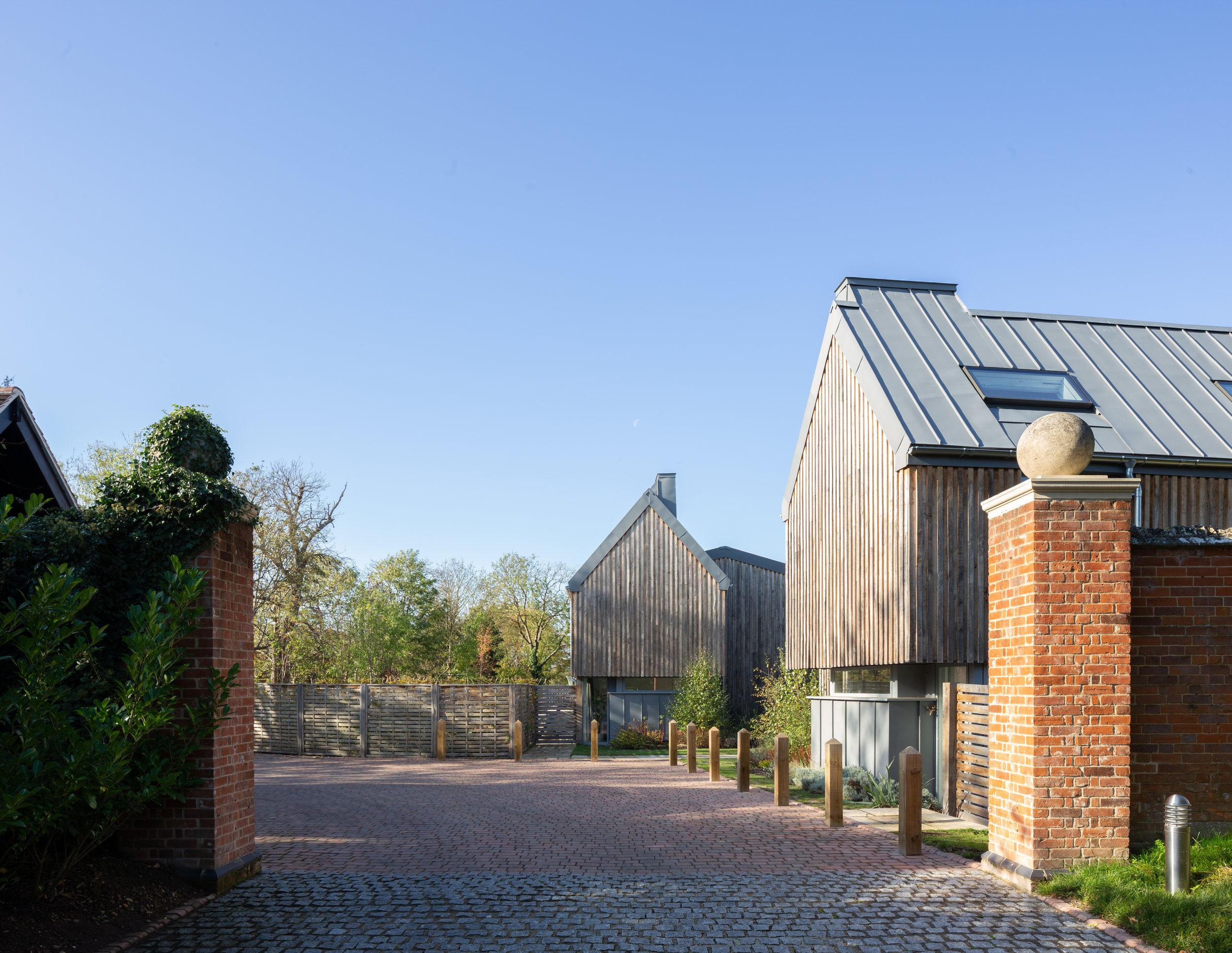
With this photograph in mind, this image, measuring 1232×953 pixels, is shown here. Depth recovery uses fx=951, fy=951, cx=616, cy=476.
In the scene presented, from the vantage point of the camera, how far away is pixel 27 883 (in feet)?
22.9

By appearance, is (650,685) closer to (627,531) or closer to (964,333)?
(627,531)

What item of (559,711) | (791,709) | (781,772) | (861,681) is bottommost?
(559,711)

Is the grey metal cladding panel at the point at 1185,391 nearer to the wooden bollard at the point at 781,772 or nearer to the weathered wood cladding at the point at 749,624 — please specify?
the wooden bollard at the point at 781,772

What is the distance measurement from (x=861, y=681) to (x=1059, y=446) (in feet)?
29.6

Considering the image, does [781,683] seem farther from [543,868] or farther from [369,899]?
[369,899]

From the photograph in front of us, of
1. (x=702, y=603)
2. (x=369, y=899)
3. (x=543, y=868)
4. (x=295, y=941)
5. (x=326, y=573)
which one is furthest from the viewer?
(x=326, y=573)

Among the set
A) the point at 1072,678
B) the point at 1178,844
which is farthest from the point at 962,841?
the point at 1178,844

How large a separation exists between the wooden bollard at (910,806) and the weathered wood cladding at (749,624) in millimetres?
18868

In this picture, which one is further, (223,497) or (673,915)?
(223,497)

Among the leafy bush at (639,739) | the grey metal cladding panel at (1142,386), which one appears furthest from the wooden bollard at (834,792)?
the leafy bush at (639,739)

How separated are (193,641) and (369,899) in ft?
8.48

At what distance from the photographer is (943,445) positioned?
44.5 feet

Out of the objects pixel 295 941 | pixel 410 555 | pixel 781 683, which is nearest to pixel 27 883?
pixel 295 941

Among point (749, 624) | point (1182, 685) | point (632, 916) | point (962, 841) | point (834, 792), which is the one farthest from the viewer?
point (749, 624)
